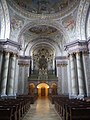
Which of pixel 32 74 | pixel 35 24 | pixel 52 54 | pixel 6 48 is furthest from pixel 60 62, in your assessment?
pixel 6 48

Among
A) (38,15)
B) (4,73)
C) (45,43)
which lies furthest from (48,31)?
(4,73)

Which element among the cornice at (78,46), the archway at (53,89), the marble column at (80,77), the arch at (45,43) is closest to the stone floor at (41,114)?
the marble column at (80,77)

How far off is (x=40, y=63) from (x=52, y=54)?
10.6 feet

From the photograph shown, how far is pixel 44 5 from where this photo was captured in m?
17.0

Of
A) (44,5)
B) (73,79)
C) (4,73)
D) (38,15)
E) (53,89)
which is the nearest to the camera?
(4,73)

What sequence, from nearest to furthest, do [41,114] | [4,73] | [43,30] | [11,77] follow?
[41,114] < [4,73] < [11,77] < [43,30]

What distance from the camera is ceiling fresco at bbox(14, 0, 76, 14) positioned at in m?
16.4

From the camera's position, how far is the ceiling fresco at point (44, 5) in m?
16.4

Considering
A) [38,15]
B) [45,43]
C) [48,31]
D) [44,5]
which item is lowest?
[45,43]

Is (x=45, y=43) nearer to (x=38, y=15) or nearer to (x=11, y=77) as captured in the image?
(x=38, y=15)

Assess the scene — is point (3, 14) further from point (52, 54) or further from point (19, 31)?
point (52, 54)

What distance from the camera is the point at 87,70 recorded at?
14.1 meters

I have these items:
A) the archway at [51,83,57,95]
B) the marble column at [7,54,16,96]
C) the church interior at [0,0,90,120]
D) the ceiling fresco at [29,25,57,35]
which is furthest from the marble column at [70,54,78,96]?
the archway at [51,83,57,95]

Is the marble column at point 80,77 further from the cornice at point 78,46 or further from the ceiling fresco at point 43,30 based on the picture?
the ceiling fresco at point 43,30
